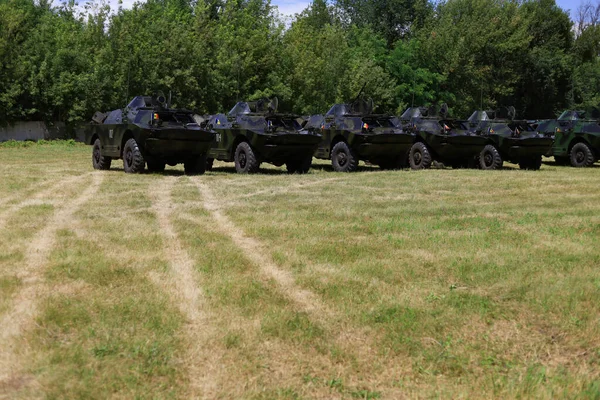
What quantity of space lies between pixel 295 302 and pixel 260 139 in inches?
458

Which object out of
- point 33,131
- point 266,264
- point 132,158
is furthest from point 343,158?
point 33,131

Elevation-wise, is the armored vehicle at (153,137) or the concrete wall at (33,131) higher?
the armored vehicle at (153,137)

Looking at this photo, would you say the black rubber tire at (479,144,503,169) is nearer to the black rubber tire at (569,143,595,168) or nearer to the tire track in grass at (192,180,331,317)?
the black rubber tire at (569,143,595,168)

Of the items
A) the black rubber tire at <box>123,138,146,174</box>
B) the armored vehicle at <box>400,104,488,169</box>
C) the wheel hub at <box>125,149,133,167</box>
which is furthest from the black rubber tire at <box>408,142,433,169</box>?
the wheel hub at <box>125,149,133,167</box>

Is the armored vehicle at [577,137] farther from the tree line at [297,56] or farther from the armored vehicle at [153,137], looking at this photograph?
the armored vehicle at [153,137]

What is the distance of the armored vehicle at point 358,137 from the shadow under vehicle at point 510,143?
2.76 meters

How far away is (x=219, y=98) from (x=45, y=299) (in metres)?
34.2

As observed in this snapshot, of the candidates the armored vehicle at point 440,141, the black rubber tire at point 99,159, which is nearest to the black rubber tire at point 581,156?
the armored vehicle at point 440,141

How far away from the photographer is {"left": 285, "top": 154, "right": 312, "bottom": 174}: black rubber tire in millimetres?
18125

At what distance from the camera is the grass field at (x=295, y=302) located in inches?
154

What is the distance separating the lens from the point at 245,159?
17.2 meters

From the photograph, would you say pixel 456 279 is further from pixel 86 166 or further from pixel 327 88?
pixel 327 88

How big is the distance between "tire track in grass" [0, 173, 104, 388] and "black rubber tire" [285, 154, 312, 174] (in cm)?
931

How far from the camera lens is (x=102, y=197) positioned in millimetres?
11281
